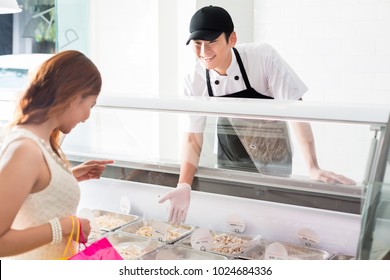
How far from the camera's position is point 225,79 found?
245 cm

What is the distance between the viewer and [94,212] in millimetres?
1781

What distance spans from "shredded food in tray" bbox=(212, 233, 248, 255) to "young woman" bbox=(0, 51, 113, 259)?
47cm

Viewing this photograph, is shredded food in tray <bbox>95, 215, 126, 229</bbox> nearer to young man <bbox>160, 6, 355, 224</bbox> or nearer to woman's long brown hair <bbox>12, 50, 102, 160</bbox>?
young man <bbox>160, 6, 355, 224</bbox>

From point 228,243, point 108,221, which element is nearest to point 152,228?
point 108,221

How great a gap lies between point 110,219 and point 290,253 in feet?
1.96

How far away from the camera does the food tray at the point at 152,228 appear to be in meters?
1.72

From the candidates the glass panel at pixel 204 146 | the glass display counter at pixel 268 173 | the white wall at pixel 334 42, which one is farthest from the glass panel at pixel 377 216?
the white wall at pixel 334 42

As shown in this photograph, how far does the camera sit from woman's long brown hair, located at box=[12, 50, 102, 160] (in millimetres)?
1262

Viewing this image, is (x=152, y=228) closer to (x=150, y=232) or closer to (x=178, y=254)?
(x=150, y=232)

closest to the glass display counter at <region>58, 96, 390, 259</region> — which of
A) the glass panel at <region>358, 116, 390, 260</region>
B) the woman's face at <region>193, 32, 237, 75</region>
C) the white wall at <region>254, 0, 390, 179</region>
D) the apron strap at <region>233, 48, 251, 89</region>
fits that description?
the glass panel at <region>358, 116, 390, 260</region>

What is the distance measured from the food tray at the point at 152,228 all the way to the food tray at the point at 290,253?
21 cm

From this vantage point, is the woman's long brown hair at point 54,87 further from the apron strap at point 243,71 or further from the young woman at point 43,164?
the apron strap at point 243,71
